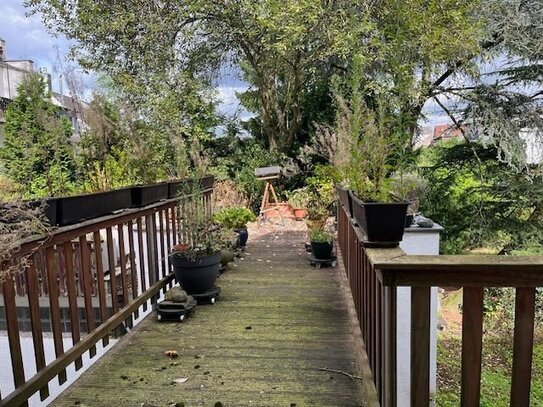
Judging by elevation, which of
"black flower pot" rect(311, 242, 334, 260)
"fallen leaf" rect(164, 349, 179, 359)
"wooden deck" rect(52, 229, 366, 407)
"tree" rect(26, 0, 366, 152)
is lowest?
"wooden deck" rect(52, 229, 366, 407)

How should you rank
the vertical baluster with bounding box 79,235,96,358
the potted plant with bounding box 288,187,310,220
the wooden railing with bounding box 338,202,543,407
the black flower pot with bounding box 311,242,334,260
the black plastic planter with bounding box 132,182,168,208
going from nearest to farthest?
the wooden railing with bounding box 338,202,543,407 → the vertical baluster with bounding box 79,235,96,358 → the black plastic planter with bounding box 132,182,168,208 → the black flower pot with bounding box 311,242,334,260 → the potted plant with bounding box 288,187,310,220

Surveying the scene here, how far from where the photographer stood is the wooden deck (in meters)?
2.06

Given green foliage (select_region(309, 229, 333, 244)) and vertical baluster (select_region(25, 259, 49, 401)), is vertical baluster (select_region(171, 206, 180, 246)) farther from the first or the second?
vertical baluster (select_region(25, 259, 49, 401))

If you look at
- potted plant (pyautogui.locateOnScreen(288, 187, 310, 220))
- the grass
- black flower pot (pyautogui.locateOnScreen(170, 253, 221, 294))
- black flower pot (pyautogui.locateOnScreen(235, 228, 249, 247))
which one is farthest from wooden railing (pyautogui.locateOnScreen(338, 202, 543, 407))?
potted plant (pyautogui.locateOnScreen(288, 187, 310, 220))

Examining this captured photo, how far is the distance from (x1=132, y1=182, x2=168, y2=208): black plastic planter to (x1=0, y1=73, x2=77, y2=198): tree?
0.65m

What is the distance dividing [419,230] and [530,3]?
21.6 feet

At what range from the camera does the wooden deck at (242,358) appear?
6.76 feet

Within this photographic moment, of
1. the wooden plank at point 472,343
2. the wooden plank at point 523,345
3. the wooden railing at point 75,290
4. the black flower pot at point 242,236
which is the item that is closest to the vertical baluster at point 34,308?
the wooden railing at point 75,290

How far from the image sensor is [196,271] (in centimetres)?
333

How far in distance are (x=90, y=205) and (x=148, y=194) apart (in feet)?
2.59

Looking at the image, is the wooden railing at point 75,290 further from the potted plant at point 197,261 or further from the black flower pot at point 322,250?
the black flower pot at point 322,250

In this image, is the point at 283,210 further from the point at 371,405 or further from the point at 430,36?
the point at 371,405

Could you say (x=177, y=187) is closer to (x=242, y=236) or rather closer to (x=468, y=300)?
(x=242, y=236)

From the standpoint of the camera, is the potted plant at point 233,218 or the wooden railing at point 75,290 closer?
the wooden railing at point 75,290
